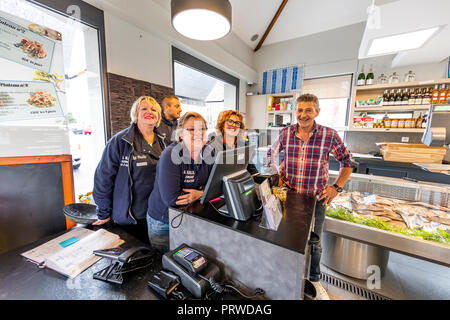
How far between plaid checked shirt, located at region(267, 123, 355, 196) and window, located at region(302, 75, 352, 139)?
2850 mm

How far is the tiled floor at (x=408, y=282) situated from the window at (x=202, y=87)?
215cm

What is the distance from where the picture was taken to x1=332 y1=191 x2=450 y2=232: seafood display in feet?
5.01

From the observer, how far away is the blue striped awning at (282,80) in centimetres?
444

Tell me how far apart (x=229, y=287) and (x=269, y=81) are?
492cm

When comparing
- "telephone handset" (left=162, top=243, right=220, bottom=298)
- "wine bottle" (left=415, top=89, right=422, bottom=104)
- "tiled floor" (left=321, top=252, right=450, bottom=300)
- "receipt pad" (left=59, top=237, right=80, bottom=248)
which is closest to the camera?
"telephone handset" (left=162, top=243, right=220, bottom=298)

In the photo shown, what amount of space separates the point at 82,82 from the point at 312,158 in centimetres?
242

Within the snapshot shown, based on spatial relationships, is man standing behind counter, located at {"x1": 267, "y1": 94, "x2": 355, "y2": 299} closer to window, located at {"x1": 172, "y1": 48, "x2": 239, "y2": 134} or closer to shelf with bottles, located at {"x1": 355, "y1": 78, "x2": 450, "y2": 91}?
window, located at {"x1": 172, "y1": 48, "x2": 239, "y2": 134}

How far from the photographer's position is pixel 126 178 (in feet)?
4.45

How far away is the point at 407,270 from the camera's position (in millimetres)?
1975

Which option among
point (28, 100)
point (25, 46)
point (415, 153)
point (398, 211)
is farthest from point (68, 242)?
point (415, 153)

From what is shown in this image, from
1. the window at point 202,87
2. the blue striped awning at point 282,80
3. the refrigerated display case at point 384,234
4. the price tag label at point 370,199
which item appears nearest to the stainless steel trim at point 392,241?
the refrigerated display case at point 384,234

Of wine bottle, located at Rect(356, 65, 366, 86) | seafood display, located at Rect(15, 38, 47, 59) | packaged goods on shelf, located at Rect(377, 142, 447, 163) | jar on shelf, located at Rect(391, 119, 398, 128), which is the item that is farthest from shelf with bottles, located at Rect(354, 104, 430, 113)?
seafood display, located at Rect(15, 38, 47, 59)

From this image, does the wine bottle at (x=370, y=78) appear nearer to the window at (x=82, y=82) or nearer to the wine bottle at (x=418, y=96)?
the wine bottle at (x=418, y=96)

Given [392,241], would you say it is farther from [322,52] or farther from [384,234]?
[322,52]
